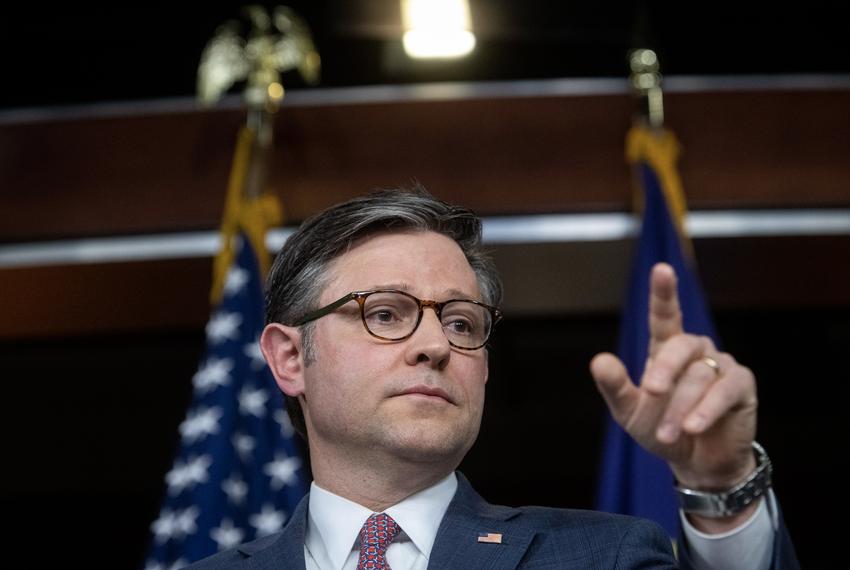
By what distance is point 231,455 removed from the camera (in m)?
2.90

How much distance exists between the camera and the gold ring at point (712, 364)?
46.6 inches

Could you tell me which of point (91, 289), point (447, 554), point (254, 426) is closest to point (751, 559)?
point (447, 554)

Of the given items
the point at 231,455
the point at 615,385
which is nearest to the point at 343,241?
the point at 615,385

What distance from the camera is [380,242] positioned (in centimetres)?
169

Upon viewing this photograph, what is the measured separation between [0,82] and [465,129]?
1.98 meters

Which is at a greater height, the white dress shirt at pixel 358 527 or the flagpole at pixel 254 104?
the flagpole at pixel 254 104

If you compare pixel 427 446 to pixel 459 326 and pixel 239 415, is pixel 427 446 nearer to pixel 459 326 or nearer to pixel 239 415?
pixel 459 326

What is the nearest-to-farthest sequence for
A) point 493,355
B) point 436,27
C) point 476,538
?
point 476,538 → point 436,27 → point 493,355

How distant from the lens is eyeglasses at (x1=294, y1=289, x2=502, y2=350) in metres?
1.57

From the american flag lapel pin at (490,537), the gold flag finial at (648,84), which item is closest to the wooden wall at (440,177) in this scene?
the gold flag finial at (648,84)

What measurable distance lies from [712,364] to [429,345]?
1.52ft

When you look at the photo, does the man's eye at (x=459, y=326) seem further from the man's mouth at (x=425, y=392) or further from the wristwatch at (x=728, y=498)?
the wristwatch at (x=728, y=498)

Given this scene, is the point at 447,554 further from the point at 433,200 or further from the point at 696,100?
the point at 696,100

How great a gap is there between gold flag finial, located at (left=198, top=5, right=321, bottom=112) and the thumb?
2.39m
